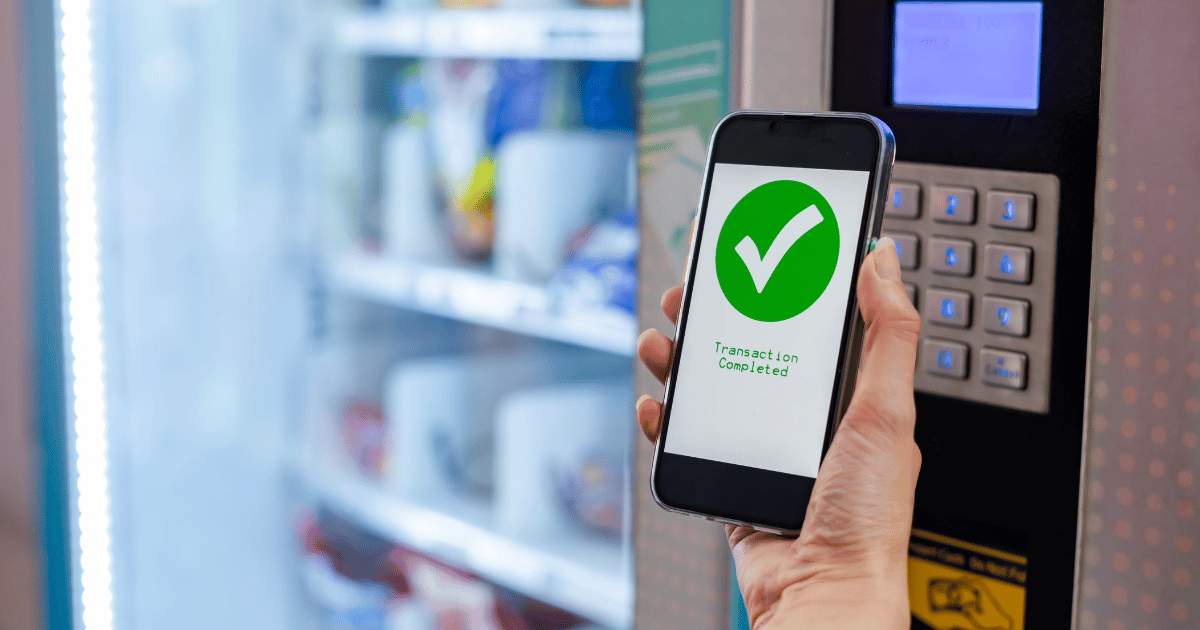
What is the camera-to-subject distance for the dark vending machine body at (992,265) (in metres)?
0.57

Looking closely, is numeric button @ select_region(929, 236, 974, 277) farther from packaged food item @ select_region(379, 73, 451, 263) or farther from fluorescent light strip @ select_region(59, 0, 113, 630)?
fluorescent light strip @ select_region(59, 0, 113, 630)

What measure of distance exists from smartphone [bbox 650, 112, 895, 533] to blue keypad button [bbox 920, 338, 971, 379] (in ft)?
0.18

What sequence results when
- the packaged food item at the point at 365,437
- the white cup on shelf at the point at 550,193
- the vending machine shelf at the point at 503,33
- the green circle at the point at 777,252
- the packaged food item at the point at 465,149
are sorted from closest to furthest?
the green circle at the point at 777,252
the vending machine shelf at the point at 503,33
the white cup on shelf at the point at 550,193
the packaged food item at the point at 465,149
the packaged food item at the point at 365,437

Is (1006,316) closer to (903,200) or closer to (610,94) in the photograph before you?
(903,200)

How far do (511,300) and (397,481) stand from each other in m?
0.50

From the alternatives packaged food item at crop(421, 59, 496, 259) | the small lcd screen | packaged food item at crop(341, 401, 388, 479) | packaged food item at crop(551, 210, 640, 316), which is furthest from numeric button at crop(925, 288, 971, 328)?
packaged food item at crop(341, 401, 388, 479)

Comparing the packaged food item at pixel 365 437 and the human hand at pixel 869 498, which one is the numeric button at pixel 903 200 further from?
the packaged food item at pixel 365 437

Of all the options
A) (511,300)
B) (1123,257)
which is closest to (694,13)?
(1123,257)

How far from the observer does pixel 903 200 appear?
640mm

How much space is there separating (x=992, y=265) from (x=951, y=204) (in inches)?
1.8

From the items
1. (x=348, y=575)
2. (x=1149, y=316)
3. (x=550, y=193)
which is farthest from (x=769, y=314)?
(x=348, y=575)

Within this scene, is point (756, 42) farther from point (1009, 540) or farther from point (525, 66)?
point (525, 66)

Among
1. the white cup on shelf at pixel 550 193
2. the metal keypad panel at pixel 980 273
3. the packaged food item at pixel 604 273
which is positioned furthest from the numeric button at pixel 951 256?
the white cup on shelf at pixel 550 193

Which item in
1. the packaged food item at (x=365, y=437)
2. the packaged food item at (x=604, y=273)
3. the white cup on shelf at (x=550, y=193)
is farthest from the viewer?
the packaged food item at (x=365, y=437)
